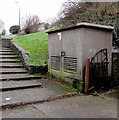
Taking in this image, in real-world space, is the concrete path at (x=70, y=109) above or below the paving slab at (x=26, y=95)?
below

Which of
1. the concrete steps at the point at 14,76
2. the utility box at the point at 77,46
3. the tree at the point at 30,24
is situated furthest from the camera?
the tree at the point at 30,24

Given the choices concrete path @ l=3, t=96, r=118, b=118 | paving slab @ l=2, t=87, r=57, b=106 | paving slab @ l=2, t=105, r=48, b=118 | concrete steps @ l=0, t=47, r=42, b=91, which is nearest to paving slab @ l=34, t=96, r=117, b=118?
concrete path @ l=3, t=96, r=118, b=118

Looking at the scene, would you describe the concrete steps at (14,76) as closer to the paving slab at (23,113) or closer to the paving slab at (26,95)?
the paving slab at (26,95)

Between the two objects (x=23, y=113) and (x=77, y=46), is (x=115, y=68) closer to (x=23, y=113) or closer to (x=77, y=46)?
Answer: (x=77, y=46)

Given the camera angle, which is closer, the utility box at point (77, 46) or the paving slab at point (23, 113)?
the paving slab at point (23, 113)

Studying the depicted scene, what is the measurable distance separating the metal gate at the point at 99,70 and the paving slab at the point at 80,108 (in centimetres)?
72

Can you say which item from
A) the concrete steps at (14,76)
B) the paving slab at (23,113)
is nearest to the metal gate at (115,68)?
the concrete steps at (14,76)

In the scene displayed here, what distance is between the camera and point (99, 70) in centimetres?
497

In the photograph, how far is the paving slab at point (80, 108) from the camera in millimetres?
3211

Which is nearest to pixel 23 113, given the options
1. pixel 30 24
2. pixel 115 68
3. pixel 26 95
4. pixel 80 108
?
pixel 26 95

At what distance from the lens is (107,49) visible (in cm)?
528

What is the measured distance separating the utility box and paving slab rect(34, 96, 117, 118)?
808 mm

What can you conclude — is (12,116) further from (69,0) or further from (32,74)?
(69,0)

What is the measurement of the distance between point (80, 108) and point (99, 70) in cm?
179
